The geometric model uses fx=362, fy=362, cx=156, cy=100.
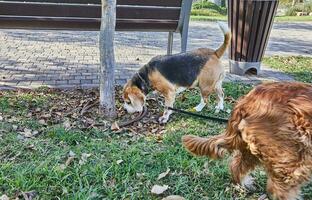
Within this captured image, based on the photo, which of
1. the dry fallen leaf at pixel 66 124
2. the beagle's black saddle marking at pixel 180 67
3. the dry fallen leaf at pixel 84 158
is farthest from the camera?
the beagle's black saddle marking at pixel 180 67

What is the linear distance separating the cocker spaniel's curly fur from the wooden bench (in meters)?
3.06

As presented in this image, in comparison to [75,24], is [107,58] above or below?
below

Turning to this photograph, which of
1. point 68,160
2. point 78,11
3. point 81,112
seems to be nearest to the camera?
point 68,160

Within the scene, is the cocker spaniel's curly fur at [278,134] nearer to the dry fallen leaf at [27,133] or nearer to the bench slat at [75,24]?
the dry fallen leaf at [27,133]

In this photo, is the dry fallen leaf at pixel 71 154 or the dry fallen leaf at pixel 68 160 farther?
the dry fallen leaf at pixel 71 154

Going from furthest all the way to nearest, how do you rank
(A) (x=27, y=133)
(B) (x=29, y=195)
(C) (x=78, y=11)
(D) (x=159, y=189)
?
(C) (x=78, y=11) < (A) (x=27, y=133) < (D) (x=159, y=189) < (B) (x=29, y=195)

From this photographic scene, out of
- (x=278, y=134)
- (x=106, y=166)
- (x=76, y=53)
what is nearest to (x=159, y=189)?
(x=106, y=166)

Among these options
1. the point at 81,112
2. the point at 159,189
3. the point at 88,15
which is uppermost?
the point at 88,15

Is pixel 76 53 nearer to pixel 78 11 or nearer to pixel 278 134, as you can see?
pixel 78 11

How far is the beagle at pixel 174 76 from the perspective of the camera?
164 inches

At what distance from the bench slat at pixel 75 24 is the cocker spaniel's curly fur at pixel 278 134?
3115mm

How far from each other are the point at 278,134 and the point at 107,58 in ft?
7.24

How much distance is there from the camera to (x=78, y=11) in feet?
16.7

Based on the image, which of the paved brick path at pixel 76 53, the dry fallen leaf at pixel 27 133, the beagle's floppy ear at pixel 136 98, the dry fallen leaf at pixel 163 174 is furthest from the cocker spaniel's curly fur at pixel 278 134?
the paved brick path at pixel 76 53
